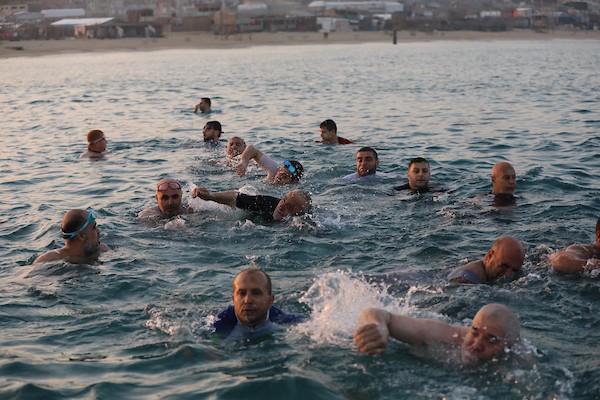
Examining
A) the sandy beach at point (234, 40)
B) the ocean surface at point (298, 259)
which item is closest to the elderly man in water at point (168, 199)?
the ocean surface at point (298, 259)

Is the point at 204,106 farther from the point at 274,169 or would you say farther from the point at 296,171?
the point at 296,171

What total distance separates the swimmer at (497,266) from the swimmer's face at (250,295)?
8.11 ft

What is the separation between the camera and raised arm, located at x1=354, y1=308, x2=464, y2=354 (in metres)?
5.73

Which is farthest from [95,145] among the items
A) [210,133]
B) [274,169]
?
[274,169]

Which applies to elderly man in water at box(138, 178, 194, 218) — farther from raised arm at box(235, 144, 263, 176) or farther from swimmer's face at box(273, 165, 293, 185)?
raised arm at box(235, 144, 263, 176)

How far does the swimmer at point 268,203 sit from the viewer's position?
10.8 metres

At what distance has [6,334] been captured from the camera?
24.6 feet

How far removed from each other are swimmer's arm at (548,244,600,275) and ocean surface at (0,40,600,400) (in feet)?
0.44

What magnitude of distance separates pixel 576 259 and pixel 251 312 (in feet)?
12.9

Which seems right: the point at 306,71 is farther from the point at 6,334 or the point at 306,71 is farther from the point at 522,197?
the point at 6,334

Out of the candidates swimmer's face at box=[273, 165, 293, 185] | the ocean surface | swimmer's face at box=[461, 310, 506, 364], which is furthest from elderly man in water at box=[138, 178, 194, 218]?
swimmer's face at box=[461, 310, 506, 364]

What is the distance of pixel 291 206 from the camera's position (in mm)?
10828

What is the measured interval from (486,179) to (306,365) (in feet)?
28.4

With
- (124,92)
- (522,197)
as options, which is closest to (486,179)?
(522,197)
